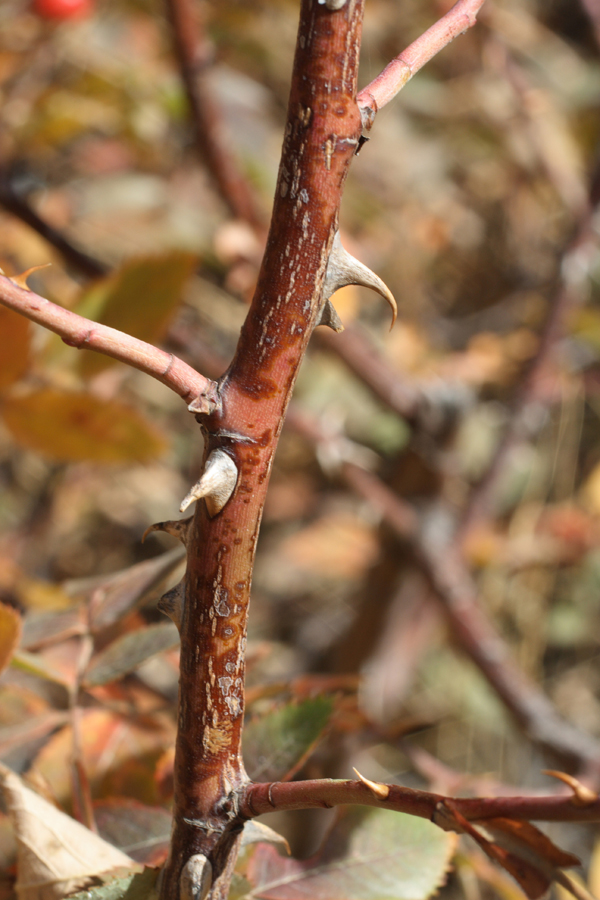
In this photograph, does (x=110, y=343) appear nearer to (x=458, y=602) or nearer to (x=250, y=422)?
(x=250, y=422)

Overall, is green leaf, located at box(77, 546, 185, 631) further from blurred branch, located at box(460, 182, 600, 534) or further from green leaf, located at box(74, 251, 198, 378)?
blurred branch, located at box(460, 182, 600, 534)

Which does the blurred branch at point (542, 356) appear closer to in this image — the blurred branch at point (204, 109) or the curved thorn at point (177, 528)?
the blurred branch at point (204, 109)

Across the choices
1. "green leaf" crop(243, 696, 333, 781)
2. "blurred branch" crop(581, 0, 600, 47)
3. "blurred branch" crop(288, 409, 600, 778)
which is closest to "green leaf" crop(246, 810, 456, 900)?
"green leaf" crop(243, 696, 333, 781)

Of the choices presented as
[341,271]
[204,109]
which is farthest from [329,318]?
[204,109]

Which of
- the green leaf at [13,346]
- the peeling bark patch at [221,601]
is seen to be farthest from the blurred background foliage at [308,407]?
the peeling bark patch at [221,601]

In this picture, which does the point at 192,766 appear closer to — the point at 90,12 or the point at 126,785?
the point at 126,785

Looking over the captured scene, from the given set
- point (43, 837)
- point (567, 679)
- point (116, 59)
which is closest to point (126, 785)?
point (43, 837)
